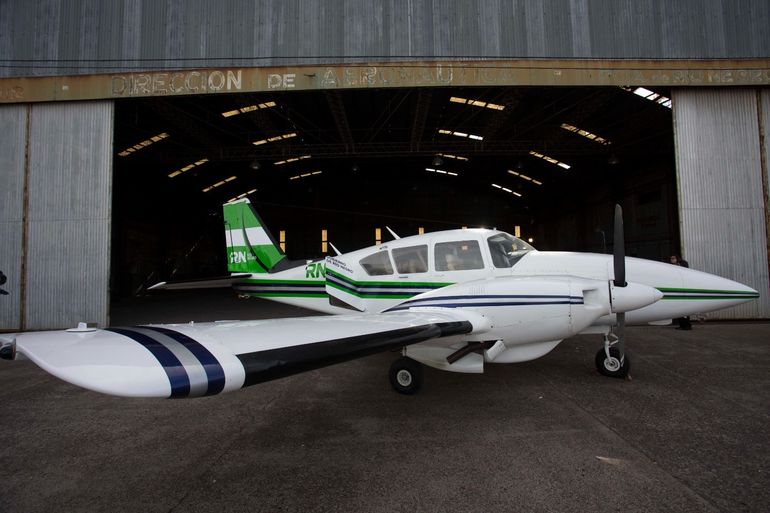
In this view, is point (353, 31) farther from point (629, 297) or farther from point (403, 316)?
point (629, 297)

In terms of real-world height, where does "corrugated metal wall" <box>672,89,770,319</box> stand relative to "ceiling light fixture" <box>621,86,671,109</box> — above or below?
below

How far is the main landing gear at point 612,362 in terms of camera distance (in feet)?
14.5

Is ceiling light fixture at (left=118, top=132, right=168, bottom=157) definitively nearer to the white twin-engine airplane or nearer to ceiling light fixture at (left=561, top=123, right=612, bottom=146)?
the white twin-engine airplane

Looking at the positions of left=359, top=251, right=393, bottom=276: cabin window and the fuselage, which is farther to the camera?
left=359, top=251, right=393, bottom=276: cabin window

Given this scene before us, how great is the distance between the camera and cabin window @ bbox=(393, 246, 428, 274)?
5.11 meters

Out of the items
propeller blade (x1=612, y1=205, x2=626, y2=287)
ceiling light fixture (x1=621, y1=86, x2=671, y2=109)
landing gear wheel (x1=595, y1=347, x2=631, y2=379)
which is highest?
ceiling light fixture (x1=621, y1=86, x2=671, y2=109)

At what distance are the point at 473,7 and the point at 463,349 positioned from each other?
9.69 m

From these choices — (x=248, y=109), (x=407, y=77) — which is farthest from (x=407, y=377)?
(x=248, y=109)

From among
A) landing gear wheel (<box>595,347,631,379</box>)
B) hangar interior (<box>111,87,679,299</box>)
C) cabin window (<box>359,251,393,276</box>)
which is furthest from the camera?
hangar interior (<box>111,87,679,299</box>)

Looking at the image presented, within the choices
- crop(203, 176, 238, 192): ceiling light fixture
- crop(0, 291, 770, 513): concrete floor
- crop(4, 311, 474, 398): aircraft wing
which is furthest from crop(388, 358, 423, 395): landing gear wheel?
crop(203, 176, 238, 192): ceiling light fixture

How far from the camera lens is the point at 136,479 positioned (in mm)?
2402

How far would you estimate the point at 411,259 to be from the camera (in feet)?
17.1

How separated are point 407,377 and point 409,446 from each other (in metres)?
1.20

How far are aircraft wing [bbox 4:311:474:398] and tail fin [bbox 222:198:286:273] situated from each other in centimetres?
537
